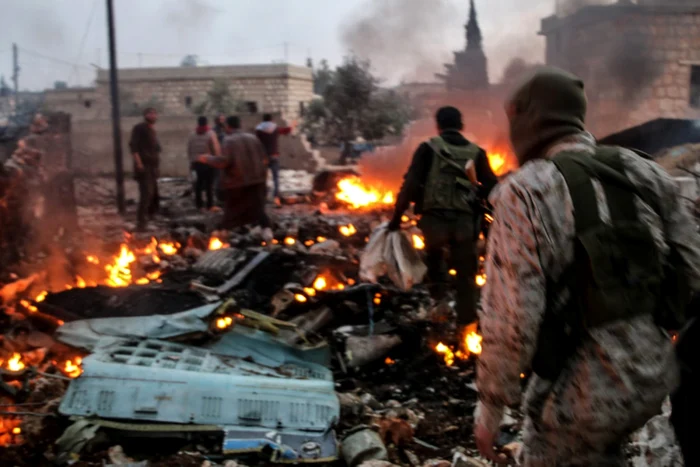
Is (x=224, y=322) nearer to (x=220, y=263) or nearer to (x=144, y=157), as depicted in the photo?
(x=220, y=263)

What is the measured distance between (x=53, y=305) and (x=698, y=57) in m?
19.4

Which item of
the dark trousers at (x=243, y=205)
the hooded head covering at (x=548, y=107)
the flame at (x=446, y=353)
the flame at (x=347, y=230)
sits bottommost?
the flame at (x=446, y=353)

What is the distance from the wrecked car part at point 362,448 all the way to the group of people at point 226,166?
5.56 metres

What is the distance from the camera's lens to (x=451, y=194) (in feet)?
16.4

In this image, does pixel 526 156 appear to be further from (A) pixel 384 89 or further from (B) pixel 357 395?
(A) pixel 384 89

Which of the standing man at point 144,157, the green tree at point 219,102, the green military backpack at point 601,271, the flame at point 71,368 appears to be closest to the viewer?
the green military backpack at point 601,271

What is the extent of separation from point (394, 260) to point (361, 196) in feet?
24.8

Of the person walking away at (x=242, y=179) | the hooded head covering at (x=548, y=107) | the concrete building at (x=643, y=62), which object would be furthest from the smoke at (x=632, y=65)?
the hooded head covering at (x=548, y=107)

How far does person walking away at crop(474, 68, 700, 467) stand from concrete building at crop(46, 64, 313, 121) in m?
33.6

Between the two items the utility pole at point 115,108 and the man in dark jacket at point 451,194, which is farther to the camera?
the utility pole at point 115,108

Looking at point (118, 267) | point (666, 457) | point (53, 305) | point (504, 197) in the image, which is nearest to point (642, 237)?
point (504, 197)

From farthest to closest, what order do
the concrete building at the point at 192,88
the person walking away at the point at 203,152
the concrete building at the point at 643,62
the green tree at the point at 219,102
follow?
1. the concrete building at the point at 192,88
2. the green tree at the point at 219,102
3. the concrete building at the point at 643,62
4. the person walking away at the point at 203,152

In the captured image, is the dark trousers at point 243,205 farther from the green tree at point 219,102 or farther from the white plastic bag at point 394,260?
the green tree at point 219,102

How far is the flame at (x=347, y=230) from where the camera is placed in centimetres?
891
